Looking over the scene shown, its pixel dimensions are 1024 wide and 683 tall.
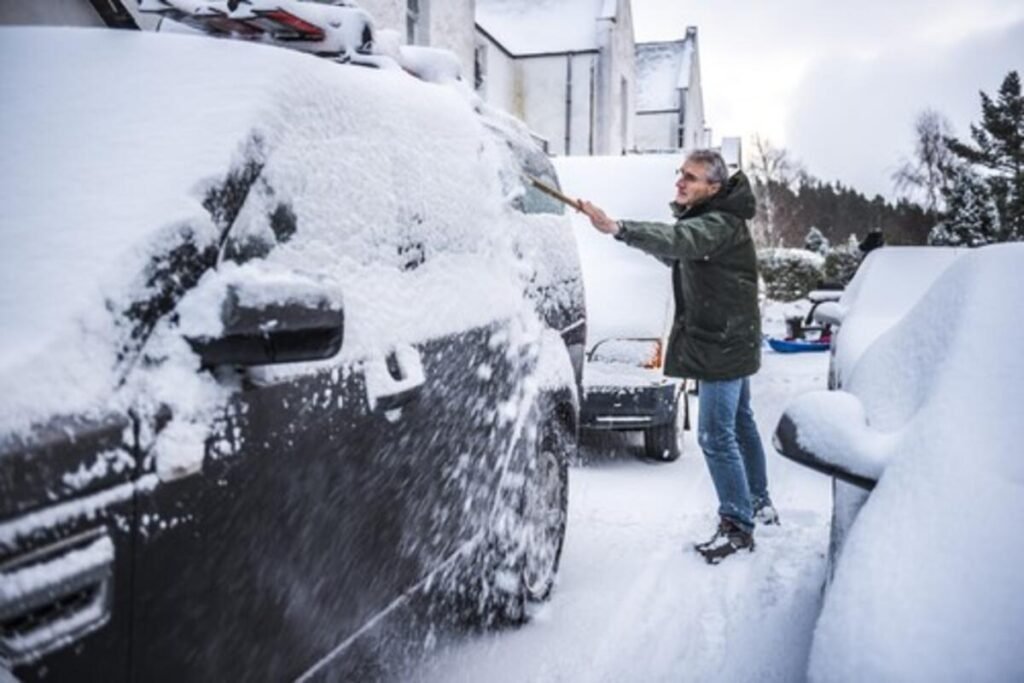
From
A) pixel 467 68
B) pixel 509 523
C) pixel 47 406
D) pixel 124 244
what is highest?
pixel 467 68

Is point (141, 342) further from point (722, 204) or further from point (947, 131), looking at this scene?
point (947, 131)

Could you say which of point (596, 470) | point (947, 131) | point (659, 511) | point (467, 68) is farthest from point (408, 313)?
point (947, 131)

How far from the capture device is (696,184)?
13.1ft

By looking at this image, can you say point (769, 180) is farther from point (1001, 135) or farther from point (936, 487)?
point (936, 487)

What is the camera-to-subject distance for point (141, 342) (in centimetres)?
139

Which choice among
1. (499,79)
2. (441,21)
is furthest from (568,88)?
(441,21)

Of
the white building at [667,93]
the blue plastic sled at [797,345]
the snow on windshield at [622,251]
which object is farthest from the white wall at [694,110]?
the snow on windshield at [622,251]

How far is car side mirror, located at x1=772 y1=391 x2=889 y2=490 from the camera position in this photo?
2049 mm

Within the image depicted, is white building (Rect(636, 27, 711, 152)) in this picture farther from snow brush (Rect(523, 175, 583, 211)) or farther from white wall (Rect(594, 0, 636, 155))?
snow brush (Rect(523, 175, 583, 211))

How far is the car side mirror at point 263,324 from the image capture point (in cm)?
144

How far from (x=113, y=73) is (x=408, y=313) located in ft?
3.05

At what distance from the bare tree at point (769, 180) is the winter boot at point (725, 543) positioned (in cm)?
3136

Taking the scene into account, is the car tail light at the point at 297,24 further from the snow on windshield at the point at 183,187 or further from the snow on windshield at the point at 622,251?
the snow on windshield at the point at 622,251

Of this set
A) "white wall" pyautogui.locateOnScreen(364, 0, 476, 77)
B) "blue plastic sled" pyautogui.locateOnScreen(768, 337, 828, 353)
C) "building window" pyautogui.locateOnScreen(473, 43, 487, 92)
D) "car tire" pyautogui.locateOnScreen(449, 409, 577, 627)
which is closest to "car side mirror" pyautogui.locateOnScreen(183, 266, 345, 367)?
"car tire" pyautogui.locateOnScreen(449, 409, 577, 627)
